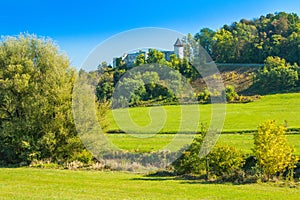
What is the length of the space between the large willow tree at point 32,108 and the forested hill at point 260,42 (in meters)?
56.4

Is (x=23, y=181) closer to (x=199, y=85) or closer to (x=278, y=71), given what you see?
(x=199, y=85)

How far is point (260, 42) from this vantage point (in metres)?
83.0

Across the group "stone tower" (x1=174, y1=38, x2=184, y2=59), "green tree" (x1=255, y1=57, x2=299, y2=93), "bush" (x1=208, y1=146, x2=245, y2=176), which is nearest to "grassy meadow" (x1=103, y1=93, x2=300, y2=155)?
"bush" (x1=208, y1=146, x2=245, y2=176)

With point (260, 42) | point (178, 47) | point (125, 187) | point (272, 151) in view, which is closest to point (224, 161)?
point (272, 151)

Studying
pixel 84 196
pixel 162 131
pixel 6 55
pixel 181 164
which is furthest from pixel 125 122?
pixel 84 196

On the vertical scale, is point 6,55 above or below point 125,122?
above

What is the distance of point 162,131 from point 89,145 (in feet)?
41.9

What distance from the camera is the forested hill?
247 ft

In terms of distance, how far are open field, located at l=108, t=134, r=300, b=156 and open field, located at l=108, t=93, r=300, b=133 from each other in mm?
1477

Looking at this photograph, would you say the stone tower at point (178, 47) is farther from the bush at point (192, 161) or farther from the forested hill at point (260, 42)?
the forested hill at point (260, 42)

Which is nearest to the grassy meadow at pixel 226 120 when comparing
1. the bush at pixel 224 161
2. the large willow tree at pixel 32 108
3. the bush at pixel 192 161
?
the bush at pixel 192 161

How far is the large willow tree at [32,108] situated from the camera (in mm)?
26406

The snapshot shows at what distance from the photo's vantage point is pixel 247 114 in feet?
154

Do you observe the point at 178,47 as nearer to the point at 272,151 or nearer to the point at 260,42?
the point at 272,151
